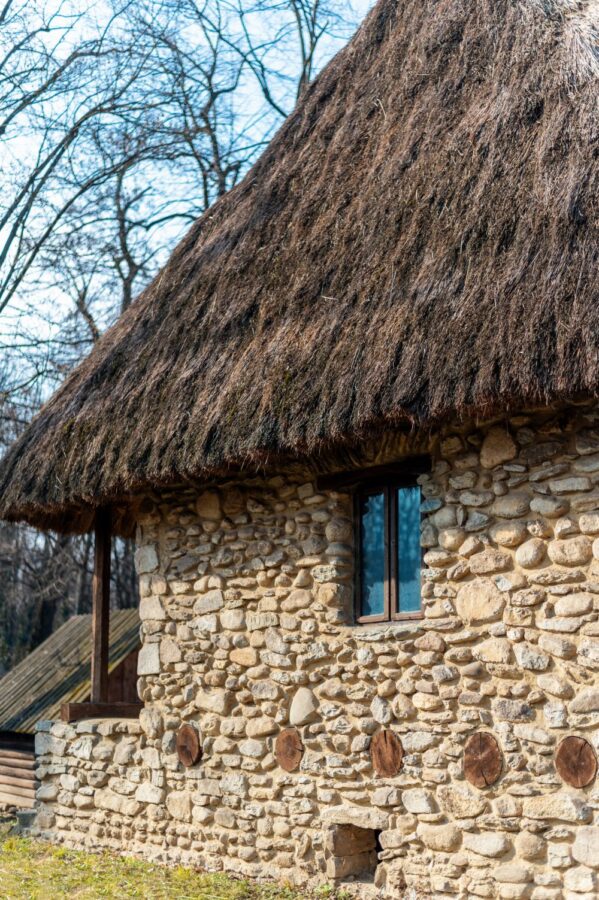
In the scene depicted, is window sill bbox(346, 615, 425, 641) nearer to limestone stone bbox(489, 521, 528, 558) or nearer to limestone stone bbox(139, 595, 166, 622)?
limestone stone bbox(489, 521, 528, 558)

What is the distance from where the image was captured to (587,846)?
4.99 meters

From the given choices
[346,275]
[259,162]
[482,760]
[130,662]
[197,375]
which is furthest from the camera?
[130,662]

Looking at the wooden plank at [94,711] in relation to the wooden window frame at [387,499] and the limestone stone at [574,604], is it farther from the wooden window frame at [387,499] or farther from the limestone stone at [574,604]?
the limestone stone at [574,604]

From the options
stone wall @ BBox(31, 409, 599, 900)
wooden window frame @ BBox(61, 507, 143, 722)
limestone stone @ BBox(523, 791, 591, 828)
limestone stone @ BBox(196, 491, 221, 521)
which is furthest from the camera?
wooden window frame @ BBox(61, 507, 143, 722)

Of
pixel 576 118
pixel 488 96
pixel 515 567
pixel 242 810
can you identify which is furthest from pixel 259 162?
pixel 242 810

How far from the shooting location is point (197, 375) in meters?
7.05

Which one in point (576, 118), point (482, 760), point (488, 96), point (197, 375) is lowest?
point (482, 760)

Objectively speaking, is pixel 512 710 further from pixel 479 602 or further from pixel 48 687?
pixel 48 687

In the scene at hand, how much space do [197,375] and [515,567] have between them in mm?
2624

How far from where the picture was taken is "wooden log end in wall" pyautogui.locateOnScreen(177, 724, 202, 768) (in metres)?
6.99

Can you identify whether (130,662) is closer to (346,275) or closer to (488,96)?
(346,275)

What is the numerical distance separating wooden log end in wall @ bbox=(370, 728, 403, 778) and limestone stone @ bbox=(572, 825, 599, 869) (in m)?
1.10

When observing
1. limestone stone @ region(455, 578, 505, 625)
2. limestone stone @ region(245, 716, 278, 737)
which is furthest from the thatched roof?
limestone stone @ region(245, 716, 278, 737)

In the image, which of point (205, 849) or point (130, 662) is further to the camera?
point (130, 662)
